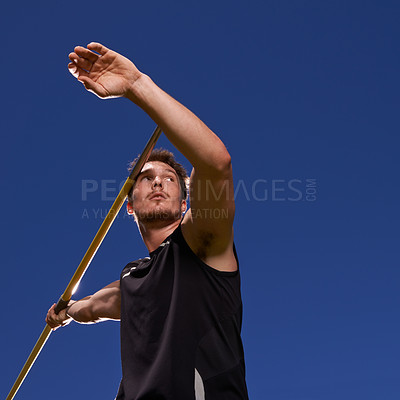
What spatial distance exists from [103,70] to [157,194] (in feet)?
3.91

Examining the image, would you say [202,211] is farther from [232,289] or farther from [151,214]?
[151,214]

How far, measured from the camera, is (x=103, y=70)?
7.89 feet

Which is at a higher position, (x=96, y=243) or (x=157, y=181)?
(x=157, y=181)

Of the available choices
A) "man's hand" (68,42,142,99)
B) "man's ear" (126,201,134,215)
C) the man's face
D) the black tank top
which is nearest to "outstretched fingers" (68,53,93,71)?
"man's hand" (68,42,142,99)

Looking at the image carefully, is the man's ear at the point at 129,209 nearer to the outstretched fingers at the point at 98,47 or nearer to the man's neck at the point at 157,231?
the man's neck at the point at 157,231

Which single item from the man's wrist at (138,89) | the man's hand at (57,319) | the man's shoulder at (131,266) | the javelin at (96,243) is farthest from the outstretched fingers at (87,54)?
the man's hand at (57,319)

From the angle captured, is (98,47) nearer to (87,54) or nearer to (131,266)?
(87,54)

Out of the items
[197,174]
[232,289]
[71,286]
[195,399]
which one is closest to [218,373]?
[195,399]

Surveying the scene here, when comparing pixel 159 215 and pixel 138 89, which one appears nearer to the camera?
pixel 138 89

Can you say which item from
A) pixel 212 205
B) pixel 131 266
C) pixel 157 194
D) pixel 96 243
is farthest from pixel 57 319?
pixel 212 205

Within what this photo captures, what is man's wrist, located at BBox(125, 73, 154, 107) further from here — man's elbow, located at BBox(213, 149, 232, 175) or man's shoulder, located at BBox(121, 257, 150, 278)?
man's shoulder, located at BBox(121, 257, 150, 278)

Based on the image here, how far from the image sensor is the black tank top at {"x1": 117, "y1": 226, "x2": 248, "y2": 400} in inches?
92.4

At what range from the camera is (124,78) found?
2299 mm

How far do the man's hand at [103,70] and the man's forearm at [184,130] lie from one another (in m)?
0.13
